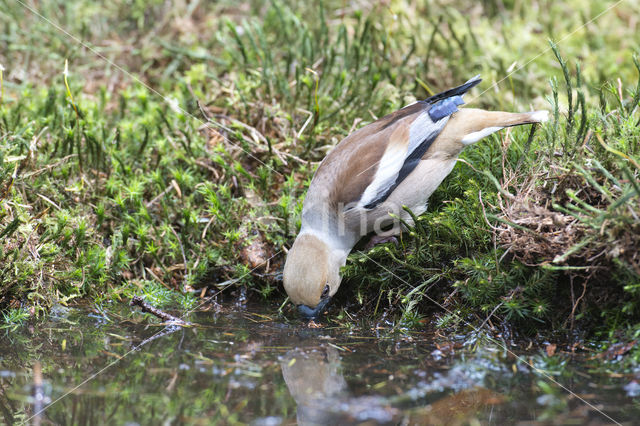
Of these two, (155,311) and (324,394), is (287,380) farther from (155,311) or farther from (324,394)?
(155,311)

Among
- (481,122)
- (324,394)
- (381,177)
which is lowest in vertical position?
(324,394)

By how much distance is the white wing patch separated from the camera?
4.73 m

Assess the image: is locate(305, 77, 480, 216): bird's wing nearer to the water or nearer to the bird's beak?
the bird's beak

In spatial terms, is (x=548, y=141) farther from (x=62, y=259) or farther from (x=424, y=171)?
(x=62, y=259)

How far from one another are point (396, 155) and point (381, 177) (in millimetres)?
229

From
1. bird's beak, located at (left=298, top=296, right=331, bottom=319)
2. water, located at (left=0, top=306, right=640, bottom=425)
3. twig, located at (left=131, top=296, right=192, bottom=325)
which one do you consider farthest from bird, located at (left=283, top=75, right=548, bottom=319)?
twig, located at (left=131, top=296, right=192, bottom=325)

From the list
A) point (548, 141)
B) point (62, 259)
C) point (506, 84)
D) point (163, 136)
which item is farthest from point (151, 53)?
point (548, 141)

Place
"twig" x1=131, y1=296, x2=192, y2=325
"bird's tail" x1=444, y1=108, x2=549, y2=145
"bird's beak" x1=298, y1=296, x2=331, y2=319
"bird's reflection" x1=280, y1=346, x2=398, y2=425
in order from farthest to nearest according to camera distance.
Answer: "bird's tail" x1=444, y1=108, x2=549, y2=145 → "bird's beak" x1=298, y1=296, x2=331, y2=319 → "twig" x1=131, y1=296, x2=192, y2=325 → "bird's reflection" x1=280, y1=346, x2=398, y2=425

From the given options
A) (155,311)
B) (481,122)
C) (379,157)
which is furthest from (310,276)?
(481,122)

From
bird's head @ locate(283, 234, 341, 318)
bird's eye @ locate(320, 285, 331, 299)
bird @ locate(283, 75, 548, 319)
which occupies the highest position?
bird @ locate(283, 75, 548, 319)

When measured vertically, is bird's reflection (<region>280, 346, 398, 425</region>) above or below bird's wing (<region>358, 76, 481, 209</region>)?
below

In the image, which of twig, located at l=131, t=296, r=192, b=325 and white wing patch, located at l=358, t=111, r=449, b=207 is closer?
twig, located at l=131, t=296, r=192, b=325

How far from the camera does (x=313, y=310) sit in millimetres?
4562

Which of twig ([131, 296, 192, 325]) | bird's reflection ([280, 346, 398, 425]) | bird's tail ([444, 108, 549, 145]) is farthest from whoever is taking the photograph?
bird's tail ([444, 108, 549, 145])
